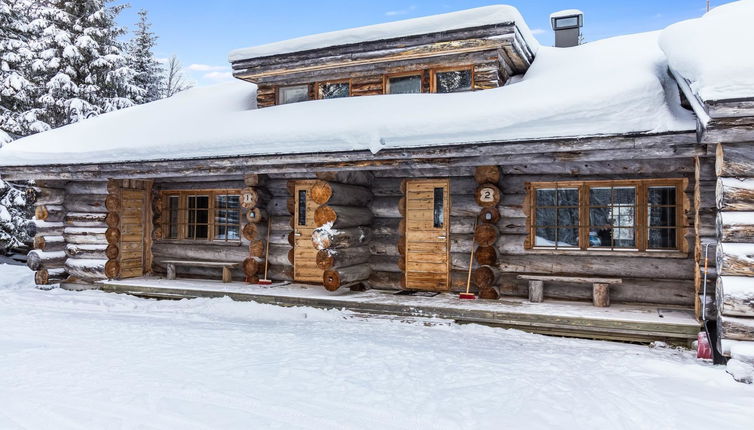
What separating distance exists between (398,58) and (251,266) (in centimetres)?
500

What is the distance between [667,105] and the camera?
662 cm

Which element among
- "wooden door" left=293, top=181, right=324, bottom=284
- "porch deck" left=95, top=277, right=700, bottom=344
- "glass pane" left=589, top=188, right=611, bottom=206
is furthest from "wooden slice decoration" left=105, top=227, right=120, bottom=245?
"glass pane" left=589, top=188, right=611, bottom=206

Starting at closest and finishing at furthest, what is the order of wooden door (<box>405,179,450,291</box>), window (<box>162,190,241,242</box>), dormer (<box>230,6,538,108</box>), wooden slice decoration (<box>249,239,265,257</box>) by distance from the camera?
dormer (<box>230,6,538,108</box>)
wooden door (<box>405,179,450,291</box>)
wooden slice decoration (<box>249,239,265,257</box>)
window (<box>162,190,241,242</box>)

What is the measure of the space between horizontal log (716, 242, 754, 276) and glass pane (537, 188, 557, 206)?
3.23 metres

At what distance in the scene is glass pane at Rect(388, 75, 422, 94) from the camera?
9.80 metres

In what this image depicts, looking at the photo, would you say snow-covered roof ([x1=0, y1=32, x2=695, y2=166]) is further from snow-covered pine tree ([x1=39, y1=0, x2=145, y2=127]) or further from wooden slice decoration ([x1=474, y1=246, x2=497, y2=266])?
snow-covered pine tree ([x1=39, y1=0, x2=145, y2=127])

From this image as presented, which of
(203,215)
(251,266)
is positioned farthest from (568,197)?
(203,215)

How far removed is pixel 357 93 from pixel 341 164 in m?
2.55

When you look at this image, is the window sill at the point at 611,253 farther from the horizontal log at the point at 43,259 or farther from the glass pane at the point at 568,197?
the horizontal log at the point at 43,259

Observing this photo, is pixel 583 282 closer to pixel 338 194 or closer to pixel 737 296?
pixel 737 296

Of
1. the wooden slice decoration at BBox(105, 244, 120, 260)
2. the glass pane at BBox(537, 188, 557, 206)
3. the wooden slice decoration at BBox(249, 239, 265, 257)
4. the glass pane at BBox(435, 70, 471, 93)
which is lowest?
the wooden slice decoration at BBox(105, 244, 120, 260)

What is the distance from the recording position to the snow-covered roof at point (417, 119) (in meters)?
6.86

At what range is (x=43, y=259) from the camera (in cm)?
1091

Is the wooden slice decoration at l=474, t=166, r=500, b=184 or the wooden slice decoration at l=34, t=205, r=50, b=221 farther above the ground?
the wooden slice decoration at l=474, t=166, r=500, b=184
